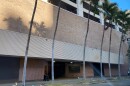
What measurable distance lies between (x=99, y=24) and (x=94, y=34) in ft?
15.7

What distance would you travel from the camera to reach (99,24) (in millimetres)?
64938

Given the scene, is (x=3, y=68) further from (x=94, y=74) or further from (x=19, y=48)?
(x=94, y=74)

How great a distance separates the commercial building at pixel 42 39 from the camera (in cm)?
3458

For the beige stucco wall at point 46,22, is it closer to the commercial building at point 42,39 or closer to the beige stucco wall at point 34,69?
the commercial building at point 42,39

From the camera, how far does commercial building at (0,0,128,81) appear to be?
3458 centimetres

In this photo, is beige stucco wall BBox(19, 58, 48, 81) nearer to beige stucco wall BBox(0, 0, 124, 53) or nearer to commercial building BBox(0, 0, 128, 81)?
commercial building BBox(0, 0, 128, 81)

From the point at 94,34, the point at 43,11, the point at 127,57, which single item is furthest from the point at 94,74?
the point at 43,11

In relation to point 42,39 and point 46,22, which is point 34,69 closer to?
point 42,39

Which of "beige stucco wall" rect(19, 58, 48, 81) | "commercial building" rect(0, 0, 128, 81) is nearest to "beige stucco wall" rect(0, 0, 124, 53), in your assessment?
"commercial building" rect(0, 0, 128, 81)

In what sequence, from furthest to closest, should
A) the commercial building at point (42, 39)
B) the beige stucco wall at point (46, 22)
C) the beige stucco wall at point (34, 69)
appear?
the beige stucco wall at point (34, 69)
the beige stucco wall at point (46, 22)
the commercial building at point (42, 39)

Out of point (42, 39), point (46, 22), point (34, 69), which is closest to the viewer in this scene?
point (42, 39)

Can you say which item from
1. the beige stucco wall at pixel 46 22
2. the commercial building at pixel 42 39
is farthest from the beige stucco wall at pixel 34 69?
the beige stucco wall at pixel 46 22

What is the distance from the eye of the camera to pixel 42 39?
39.7 m

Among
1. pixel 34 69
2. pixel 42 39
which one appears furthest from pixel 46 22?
pixel 34 69
